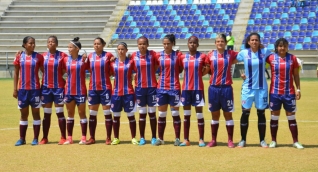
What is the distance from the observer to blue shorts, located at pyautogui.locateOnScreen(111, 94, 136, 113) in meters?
10.8

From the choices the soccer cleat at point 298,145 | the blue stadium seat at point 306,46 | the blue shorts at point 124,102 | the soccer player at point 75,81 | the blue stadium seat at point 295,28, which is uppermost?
the blue stadium seat at point 295,28

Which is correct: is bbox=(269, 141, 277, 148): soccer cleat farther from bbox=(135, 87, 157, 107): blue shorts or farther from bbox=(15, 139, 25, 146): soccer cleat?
bbox=(15, 139, 25, 146): soccer cleat

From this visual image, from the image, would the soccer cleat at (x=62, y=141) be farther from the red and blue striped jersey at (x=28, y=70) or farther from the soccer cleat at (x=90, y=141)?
the red and blue striped jersey at (x=28, y=70)

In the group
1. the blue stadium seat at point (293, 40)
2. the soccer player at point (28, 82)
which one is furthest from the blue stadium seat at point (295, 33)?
the soccer player at point (28, 82)

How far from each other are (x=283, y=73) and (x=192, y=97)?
5.67ft

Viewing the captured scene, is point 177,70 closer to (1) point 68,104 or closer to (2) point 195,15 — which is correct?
(1) point 68,104

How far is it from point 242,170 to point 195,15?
30.9 metres

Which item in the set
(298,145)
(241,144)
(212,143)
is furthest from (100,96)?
(298,145)

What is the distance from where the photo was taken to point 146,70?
10.8m

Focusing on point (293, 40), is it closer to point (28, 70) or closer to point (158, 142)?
point (158, 142)

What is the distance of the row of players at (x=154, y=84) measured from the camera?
33.8 ft

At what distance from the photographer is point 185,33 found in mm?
37156

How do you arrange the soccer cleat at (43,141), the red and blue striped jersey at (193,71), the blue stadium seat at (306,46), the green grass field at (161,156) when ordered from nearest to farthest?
the green grass field at (161,156), the red and blue striped jersey at (193,71), the soccer cleat at (43,141), the blue stadium seat at (306,46)

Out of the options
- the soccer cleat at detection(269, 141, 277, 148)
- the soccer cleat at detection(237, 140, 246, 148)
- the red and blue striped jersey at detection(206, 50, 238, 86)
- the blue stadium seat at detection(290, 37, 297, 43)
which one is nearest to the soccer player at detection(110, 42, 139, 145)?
the red and blue striped jersey at detection(206, 50, 238, 86)
